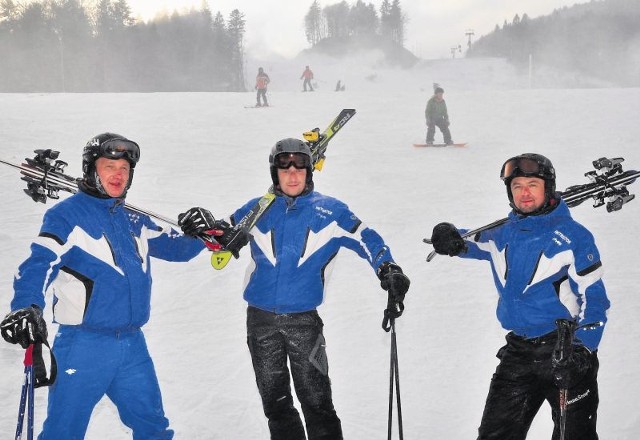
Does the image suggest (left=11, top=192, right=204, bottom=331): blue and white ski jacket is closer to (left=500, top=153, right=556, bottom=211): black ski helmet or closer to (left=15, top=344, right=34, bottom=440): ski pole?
(left=15, top=344, right=34, bottom=440): ski pole

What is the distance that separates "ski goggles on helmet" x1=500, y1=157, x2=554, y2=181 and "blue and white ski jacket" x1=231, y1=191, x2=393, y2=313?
0.88 meters

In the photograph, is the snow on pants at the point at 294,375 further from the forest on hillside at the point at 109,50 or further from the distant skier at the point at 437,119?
the forest on hillside at the point at 109,50

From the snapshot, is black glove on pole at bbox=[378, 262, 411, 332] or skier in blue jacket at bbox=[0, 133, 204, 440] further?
black glove on pole at bbox=[378, 262, 411, 332]

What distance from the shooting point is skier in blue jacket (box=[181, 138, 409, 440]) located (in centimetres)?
384

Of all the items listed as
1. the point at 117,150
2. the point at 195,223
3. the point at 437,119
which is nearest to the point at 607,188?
the point at 195,223

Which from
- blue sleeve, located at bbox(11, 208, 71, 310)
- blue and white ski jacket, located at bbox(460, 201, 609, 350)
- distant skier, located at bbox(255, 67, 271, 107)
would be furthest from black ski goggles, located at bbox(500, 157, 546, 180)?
distant skier, located at bbox(255, 67, 271, 107)

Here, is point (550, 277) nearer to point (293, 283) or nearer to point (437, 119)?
point (293, 283)

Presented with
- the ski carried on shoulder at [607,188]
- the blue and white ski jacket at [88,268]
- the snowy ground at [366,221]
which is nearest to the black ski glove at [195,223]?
the blue and white ski jacket at [88,268]

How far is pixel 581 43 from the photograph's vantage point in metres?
98.6

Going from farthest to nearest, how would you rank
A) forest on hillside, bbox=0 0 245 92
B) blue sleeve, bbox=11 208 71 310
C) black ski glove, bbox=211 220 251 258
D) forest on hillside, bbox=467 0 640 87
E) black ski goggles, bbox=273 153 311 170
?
forest on hillside, bbox=467 0 640 87, forest on hillside, bbox=0 0 245 92, black ski goggles, bbox=273 153 311 170, black ski glove, bbox=211 220 251 258, blue sleeve, bbox=11 208 71 310

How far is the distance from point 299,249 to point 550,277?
1.45 meters

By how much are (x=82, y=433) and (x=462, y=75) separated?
9910 centimetres

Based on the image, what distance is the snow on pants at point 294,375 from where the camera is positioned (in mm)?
3836

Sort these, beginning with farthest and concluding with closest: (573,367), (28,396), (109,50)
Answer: (109,50) < (573,367) < (28,396)
